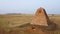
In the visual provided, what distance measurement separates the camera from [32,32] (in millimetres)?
22188

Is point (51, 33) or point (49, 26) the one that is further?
point (49, 26)

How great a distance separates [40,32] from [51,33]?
1.29 m

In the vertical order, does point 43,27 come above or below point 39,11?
below

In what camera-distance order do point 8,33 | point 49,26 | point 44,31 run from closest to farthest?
point 8,33
point 44,31
point 49,26

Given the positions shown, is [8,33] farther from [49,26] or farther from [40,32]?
[49,26]

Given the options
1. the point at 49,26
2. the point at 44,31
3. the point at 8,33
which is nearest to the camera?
the point at 8,33

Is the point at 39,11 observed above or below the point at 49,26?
above

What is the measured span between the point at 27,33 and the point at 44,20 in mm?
4091

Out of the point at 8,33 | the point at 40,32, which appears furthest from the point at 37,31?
the point at 8,33

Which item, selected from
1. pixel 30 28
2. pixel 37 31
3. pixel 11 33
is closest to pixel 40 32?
pixel 37 31

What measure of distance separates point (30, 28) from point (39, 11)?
3.05 meters

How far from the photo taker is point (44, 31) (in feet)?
73.5

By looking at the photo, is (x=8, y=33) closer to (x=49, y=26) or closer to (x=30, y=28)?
(x=30, y=28)

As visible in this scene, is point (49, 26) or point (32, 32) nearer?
point (32, 32)
